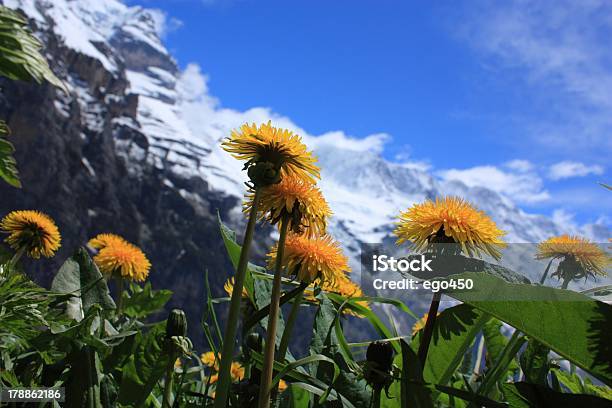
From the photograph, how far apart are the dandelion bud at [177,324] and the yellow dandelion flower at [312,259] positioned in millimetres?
194

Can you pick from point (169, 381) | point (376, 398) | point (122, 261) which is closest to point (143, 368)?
point (169, 381)

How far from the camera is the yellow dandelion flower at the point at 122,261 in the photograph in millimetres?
1961

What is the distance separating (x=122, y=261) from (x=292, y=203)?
4.20 feet

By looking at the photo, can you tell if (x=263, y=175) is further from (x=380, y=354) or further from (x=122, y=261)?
(x=122, y=261)

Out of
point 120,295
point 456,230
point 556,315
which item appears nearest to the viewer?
point 556,315

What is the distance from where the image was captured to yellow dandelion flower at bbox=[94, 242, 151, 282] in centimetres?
196

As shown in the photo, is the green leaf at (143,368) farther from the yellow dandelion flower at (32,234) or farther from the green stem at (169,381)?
the yellow dandelion flower at (32,234)

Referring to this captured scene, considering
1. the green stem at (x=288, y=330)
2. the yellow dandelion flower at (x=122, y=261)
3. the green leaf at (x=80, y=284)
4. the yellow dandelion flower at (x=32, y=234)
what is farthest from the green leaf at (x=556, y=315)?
the yellow dandelion flower at (x=32, y=234)

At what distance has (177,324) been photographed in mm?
989

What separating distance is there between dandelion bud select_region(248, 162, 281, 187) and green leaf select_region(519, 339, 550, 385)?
0.52 meters

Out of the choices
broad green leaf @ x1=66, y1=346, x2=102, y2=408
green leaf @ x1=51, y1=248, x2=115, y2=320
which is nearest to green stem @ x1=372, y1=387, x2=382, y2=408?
broad green leaf @ x1=66, y1=346, x2=102, y2=408

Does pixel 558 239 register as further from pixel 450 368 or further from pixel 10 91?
pixel 10 91

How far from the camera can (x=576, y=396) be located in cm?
66

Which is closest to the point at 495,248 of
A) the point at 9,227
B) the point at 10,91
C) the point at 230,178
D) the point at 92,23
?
the point at 9,227
